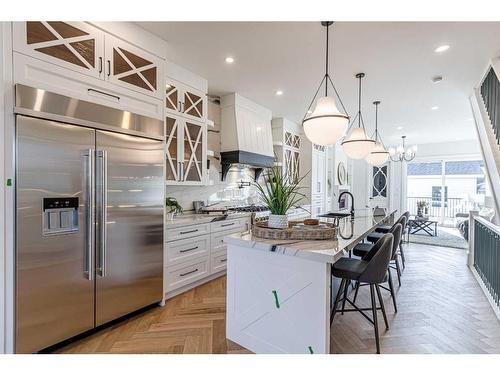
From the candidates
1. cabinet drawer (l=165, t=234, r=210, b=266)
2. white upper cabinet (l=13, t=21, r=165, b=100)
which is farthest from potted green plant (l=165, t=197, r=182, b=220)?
white upper cabinet (l=13, t=21, r=165, b=100)

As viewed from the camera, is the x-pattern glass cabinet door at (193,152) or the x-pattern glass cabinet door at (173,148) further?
the x-pattern glass cabinet door at (193,152)

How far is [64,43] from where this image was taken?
204cm

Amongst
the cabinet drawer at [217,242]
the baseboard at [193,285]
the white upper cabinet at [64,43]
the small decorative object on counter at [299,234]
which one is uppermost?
the white upper cabinet at [64,43]

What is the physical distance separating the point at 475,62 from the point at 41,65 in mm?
4372

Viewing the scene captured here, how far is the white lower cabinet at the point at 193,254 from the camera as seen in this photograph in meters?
2.94

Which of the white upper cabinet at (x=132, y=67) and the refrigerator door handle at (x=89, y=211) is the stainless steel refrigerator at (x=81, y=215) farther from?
the white upper cabinet at (x=132, y=67)

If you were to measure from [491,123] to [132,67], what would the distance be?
4.30 m

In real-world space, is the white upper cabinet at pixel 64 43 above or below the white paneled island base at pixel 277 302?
above

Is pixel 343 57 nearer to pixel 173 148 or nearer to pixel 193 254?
pixel 173 148

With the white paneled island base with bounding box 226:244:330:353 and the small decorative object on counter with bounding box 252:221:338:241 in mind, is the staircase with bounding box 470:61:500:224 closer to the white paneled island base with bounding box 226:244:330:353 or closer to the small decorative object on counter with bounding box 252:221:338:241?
the small decorative object on counter with bounding box 252:221:338:241

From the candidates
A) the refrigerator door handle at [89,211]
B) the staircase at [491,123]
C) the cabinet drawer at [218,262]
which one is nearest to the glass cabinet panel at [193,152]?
the cabinet drawer at [218,262]

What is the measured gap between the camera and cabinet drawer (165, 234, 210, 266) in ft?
9.59

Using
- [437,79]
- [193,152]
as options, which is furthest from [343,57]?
[193,152]

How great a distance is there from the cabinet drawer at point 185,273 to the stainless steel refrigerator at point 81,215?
244mm
